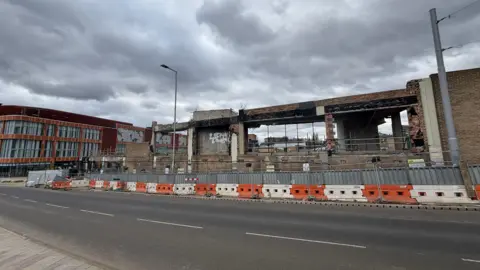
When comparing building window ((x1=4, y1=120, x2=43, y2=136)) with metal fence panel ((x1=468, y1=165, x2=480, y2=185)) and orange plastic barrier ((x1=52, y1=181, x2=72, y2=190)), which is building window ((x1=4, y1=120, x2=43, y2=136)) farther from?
metal fence panel ((x1=468, y1=165, x2=480, y2=185))

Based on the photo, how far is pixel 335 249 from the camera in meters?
5.80

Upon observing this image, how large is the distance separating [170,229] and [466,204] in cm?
1362

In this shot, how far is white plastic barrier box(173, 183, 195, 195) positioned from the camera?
19.3m

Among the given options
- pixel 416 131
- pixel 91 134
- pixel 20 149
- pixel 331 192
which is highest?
pixel 91 134

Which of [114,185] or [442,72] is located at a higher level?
[442,72]

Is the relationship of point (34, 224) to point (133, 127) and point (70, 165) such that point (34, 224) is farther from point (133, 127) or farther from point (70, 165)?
point (133, 127)

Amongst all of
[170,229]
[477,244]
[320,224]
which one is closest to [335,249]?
[320,224]

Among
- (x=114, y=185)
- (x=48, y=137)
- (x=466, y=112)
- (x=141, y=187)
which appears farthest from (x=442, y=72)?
(x=48, y=137)

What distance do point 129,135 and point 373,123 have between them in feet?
261

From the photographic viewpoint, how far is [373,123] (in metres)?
27.6

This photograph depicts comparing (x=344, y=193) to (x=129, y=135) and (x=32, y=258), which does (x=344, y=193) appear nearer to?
(x=32, y=258)

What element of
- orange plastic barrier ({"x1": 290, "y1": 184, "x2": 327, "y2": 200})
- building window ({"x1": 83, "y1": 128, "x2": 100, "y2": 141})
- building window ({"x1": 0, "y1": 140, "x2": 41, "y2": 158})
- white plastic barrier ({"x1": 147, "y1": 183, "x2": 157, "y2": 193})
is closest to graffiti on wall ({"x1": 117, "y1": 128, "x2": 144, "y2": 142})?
building window ({"x1": 83, "y1": 128, "x2": 100, "y2": 141})

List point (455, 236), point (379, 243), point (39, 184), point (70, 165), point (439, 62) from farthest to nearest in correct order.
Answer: point (70, 165)
point (39, 184)
point (439, 62)
point (455, 236)
point (379, 243)

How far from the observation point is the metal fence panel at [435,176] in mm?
11867
